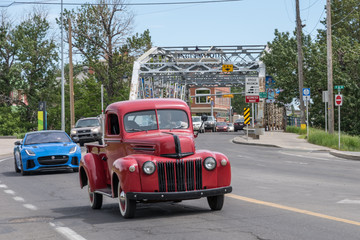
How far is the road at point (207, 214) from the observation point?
8.37m

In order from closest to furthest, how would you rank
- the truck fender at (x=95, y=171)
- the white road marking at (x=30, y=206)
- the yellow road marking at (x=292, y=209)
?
the yellow road marking at (x=292, y=209)
the truck fender at (x=95, y=171)
the white road marking at (x=30, y=206)

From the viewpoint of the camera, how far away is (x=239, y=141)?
136 ft

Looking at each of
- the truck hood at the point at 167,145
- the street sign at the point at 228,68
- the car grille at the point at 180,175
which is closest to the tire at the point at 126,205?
the car grille at the point at 180,175

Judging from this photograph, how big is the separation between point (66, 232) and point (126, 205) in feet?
3.72

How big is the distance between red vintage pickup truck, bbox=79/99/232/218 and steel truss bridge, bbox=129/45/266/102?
46379 millimetres

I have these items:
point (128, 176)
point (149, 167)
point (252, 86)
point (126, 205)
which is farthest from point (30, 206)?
point (252, 86)

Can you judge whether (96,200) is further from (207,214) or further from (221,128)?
(221,128)

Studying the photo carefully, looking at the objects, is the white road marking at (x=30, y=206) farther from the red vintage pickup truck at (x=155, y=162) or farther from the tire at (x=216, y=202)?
the tire at (x=216, y=202)

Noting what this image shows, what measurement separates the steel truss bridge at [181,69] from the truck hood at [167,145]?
47392 mm

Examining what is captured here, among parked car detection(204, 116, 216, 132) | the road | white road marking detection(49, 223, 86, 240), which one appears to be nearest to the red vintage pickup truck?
the road

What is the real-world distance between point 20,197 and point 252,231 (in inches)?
282

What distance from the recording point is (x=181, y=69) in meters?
65.4

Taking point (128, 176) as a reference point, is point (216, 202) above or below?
below

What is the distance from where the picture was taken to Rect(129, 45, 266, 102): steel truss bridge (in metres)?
62.7
